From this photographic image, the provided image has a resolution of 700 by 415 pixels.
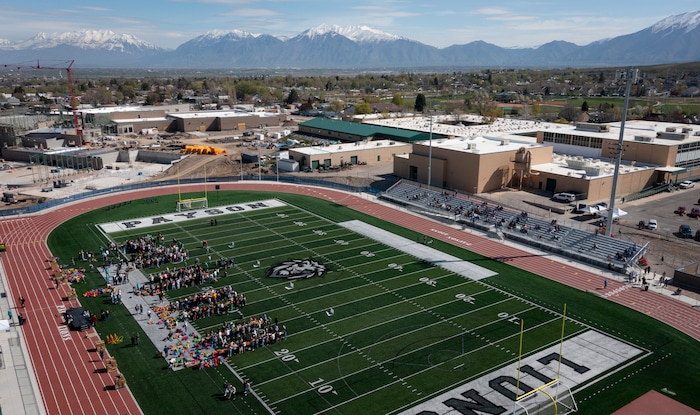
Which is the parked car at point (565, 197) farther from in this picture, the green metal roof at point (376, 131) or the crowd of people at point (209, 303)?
the crowd of people at point (209, 303)

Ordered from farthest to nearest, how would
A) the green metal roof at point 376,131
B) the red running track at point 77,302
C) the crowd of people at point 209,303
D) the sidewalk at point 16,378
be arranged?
the green metal roof at point 376,131 → the crowd of people at point 209,303 → the red running track at point 77,302 → the sidewalk at point 16,378

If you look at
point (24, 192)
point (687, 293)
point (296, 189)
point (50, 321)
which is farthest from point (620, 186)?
point (24, 192)

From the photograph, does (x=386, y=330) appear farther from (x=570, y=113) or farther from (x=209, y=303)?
(x=570, y=113)

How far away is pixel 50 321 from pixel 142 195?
3081 cm

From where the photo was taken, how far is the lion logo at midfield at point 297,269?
3619 cm

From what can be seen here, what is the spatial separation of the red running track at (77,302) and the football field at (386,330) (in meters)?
4.76

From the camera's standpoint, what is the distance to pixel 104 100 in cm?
16150

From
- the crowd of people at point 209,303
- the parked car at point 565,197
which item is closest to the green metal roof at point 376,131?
the parked car at point 565,197

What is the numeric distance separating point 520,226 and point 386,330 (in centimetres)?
2238

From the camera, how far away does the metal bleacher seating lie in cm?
3944

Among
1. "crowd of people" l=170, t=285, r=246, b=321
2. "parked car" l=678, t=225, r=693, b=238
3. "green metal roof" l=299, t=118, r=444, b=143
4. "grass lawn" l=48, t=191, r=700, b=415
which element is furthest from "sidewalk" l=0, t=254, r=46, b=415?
"green metal roof" l=299, t=118, r=444, b=143

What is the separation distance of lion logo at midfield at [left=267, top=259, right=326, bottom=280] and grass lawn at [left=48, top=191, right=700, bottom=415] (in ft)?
1.83

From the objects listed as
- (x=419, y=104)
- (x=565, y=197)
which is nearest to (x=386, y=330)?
(x=565, y=197)

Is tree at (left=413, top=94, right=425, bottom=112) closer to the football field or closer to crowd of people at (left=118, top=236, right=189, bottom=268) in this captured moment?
the football field
